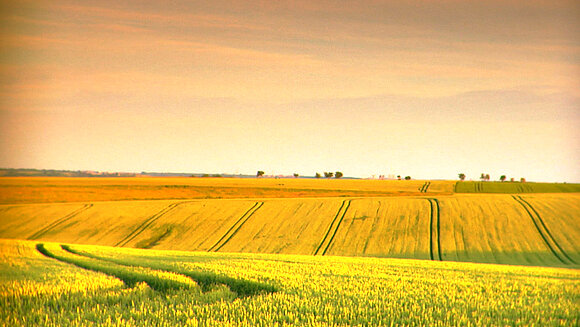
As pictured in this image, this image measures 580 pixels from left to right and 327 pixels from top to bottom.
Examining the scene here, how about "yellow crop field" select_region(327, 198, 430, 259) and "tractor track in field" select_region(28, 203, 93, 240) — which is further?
"tractor track in field" select_region(28, 203, 93, 240)

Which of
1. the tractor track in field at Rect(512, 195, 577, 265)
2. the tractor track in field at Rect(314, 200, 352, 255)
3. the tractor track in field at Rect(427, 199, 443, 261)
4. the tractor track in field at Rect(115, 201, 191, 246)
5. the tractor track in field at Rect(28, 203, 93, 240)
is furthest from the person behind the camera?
the tractor track in field at Rect(28, 203, 93, 240)

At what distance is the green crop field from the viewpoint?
23.8 feet

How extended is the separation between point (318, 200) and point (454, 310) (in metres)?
49.4

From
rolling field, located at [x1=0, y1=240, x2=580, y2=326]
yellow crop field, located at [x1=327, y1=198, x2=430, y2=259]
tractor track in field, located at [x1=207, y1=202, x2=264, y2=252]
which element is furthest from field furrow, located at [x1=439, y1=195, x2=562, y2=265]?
rolling field, located at [x1=0, y1=240, x2=580, y2=326]

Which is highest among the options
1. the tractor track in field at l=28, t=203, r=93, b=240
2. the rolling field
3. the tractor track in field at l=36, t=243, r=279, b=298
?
the rolling field

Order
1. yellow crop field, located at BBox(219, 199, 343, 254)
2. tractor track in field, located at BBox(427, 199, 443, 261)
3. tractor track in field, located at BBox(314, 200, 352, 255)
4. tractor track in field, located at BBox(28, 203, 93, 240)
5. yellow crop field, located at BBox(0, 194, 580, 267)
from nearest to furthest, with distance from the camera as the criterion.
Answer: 1. tractor track in field, located at BBox(427, 199, 443, 261)
2. yellow crop field, located at BBox(0, 194, 580, 267)
3. tractor track in field, located at BBox(314, 200, 352, 255)
4. yellow crop field, located at BBox(219, 199, 343, 254)
5. tractor track in field, located at BBox(28, 203, 93, 240)

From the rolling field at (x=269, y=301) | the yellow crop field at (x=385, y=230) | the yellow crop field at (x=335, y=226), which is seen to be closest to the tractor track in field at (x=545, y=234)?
the yellow crop field at (x=335, y=226)

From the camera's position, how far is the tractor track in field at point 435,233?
117 ft

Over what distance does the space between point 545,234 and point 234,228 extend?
3214cm

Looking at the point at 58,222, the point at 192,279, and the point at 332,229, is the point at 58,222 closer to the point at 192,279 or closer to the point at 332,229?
the point at 332,229

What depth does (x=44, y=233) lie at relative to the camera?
44875 millimetres

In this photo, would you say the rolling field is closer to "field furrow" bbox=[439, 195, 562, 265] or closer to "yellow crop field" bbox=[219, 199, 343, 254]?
"field furrow" bbox=[439, 195, 562, 265]

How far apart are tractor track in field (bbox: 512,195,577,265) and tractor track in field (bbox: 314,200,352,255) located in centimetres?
1980

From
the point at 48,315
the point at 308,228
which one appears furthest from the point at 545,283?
the point at 308,228
